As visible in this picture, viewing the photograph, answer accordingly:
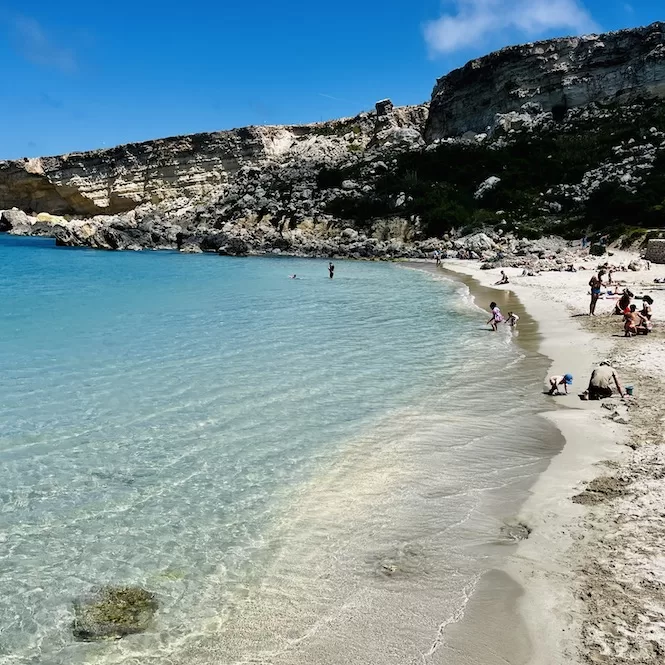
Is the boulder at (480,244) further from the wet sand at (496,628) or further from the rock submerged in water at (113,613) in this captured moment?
the rock submerged in water at (113,613)

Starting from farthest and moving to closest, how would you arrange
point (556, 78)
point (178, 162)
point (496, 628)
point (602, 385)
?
point (178, 162) → point (556, 78) → point (602, 385) → point (496, 628)

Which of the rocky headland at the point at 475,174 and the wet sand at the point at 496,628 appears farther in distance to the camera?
the rocky headland at the point at 475,174

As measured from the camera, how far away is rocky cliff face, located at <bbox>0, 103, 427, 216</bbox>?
9212cm

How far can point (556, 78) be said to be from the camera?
216ft

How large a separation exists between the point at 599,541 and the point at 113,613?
4.14m

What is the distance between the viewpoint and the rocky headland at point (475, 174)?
4828 centimetres

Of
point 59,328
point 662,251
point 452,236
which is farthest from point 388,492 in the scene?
point 452,236

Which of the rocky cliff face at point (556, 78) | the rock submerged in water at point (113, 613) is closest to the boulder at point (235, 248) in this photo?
the rocky cliff face at point (556, 78)

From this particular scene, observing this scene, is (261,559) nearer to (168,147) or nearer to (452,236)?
(452,236)

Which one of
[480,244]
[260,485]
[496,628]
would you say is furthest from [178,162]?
[496,628]

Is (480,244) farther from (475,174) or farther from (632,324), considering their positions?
(632,324)

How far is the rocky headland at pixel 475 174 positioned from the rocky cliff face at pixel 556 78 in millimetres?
134

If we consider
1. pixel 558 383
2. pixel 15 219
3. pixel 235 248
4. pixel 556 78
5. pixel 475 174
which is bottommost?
pixel 558 383

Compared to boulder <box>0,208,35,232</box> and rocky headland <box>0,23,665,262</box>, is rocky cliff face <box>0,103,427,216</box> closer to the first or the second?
rocky headland <box>0,23,665,262</box>
